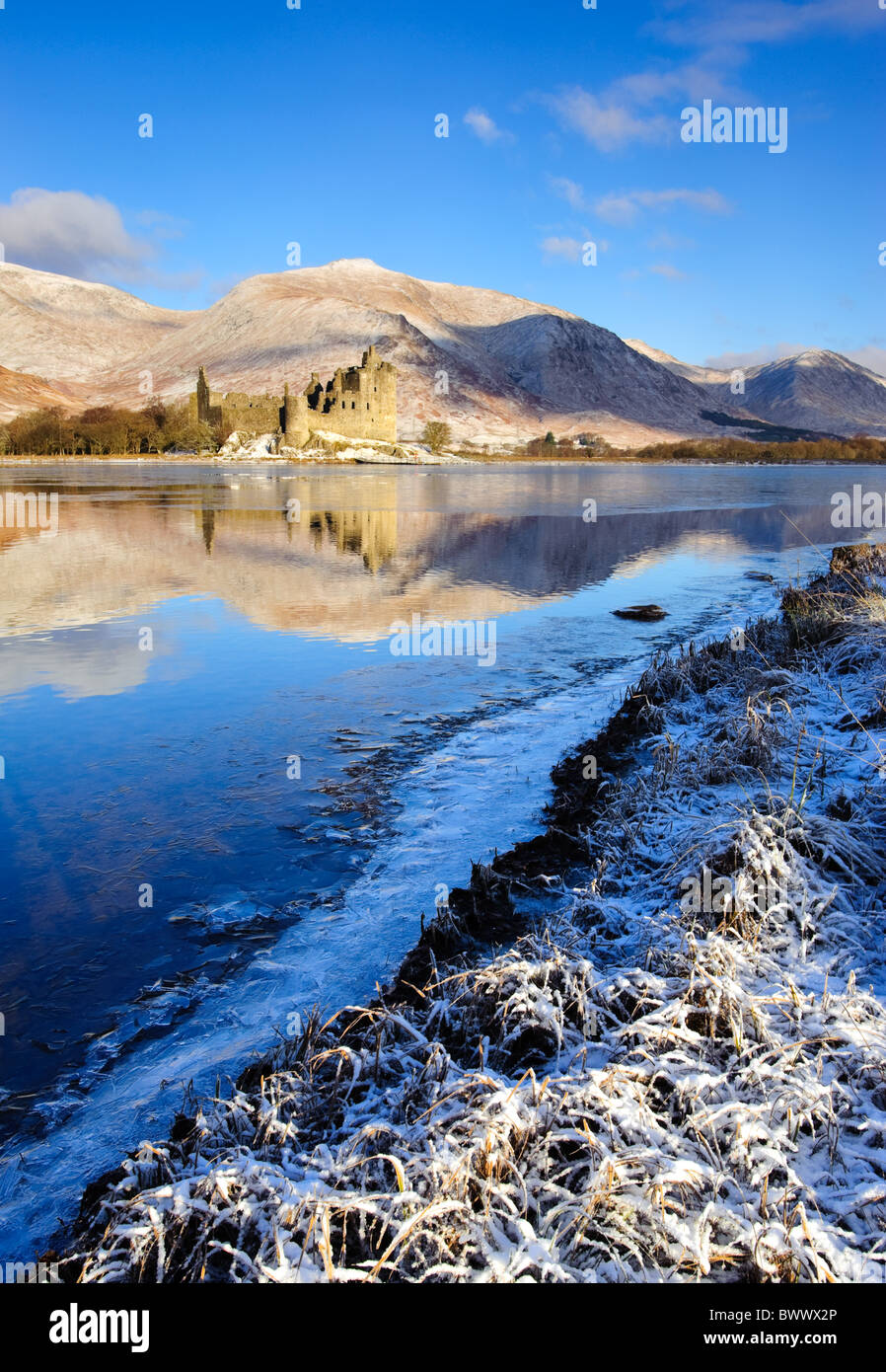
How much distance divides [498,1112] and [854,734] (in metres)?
4.40

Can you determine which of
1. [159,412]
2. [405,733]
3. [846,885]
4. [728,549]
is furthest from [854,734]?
[159,412]

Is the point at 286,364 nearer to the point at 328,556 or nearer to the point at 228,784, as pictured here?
the point at 328,556

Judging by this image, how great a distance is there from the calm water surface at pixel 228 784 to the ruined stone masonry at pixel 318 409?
74127 millimetres

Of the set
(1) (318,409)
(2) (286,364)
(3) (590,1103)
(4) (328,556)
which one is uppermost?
(2) (286,364)

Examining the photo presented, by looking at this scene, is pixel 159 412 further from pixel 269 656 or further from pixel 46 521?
pixel 269 656

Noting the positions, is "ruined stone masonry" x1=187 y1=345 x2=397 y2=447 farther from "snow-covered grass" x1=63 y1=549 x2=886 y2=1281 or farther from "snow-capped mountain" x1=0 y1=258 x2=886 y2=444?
"snow-covered grass" x1=63 y1=549 x2=886 y2=1281

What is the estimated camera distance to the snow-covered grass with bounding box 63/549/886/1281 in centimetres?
208

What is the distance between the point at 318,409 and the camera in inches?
3772

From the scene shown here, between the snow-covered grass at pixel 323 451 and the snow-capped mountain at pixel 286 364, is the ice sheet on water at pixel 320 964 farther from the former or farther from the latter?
the snow-capped mountain at pixel 286 364

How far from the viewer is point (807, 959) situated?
342 cm

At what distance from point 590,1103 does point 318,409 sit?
100330 millimetres

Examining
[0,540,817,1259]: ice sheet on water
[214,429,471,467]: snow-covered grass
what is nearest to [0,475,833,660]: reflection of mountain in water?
[0,540,817,1259]: ice sheet on water

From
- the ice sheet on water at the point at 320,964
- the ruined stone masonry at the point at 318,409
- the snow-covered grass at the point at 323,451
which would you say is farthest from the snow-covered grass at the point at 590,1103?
the ruined stone masonry at the point at 318,409

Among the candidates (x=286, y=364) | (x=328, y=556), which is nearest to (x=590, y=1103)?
(x=328, y=556)
